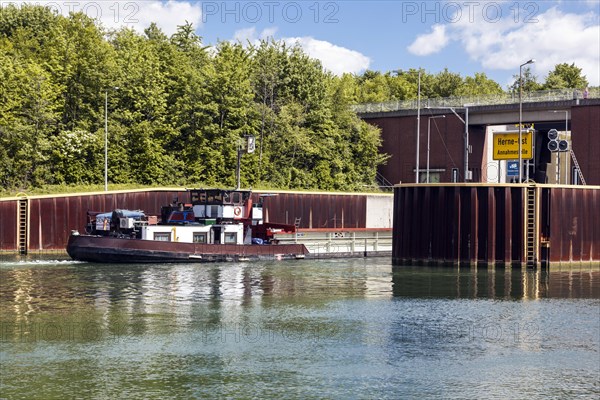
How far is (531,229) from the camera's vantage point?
58.1 metres

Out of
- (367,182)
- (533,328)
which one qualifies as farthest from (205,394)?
(367,182)

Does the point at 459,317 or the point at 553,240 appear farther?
the point at 553,240

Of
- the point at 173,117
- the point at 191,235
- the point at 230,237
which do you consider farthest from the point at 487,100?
the point at 191,235

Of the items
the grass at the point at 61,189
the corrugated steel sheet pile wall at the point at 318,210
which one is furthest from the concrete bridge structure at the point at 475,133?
the grass at the point at 61,189

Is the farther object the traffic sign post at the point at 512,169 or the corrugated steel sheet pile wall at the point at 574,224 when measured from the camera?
the traffic sign post at the point at 512,169

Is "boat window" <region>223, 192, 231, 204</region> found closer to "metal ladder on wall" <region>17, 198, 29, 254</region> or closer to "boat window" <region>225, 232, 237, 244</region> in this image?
"boat window" <region>225, 232, 237, 244</region>

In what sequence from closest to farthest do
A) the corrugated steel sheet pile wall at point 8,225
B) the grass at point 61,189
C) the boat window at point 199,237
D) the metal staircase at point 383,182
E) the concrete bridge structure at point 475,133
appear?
the boat window at point 199,237
the corrugated steel sheet pile wall at point 8,225
the grass at point 61,189
the concrete bridge structure at point 475,133
the metal staircase at point 383,182

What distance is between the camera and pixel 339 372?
2767 centimetres

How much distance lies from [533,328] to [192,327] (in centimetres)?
1307

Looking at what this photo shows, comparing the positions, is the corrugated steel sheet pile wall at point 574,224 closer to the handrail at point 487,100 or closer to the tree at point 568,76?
the handrail at point 487,100

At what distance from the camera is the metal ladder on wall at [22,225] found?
62781mm

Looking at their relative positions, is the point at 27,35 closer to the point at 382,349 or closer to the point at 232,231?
the point at 232,231

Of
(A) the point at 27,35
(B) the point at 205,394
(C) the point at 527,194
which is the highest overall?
(A) the point at 27,35

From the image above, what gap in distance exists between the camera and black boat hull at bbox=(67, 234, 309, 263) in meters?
55.8
